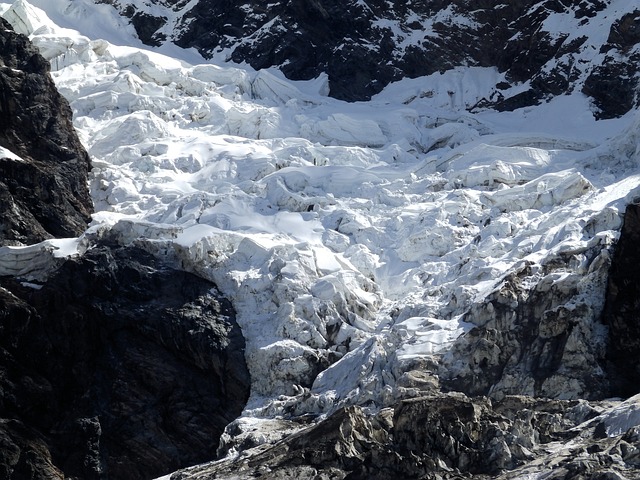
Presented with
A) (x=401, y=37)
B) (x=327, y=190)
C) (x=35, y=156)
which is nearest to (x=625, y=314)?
(x=327, y=190)

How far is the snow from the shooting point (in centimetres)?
7138

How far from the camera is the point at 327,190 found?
82.9 metres

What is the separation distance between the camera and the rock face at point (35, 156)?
7769 centimetres

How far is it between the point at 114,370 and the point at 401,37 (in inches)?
1392

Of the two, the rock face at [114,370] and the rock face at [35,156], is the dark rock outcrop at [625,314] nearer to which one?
the rock face at [114,370]

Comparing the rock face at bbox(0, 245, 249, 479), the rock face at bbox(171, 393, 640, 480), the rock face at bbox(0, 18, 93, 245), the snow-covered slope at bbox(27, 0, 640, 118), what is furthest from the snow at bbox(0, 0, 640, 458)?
the rock face at bbox(171, 393, 640, 480)

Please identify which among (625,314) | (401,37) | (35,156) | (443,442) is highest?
(401,37)

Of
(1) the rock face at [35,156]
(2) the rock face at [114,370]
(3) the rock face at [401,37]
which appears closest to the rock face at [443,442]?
(2) the rock face at [114,370]

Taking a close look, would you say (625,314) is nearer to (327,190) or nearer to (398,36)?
(327,190)

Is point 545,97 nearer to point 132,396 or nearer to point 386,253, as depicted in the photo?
point 386,253

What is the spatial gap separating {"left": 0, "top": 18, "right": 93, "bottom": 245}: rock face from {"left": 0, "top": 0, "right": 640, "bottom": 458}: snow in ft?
6.38

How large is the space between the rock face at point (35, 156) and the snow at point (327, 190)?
195 cm

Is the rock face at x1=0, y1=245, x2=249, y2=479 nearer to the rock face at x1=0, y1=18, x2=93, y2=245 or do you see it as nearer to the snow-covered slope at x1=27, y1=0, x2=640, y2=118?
the rock face at x1=0, y1=18, x2=93, y2=245

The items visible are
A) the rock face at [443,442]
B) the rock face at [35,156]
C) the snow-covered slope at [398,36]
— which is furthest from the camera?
the snow-covered slope at [398,36]
